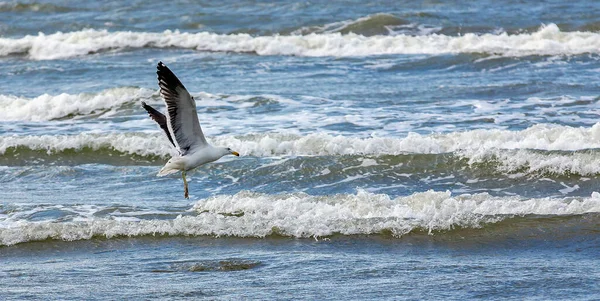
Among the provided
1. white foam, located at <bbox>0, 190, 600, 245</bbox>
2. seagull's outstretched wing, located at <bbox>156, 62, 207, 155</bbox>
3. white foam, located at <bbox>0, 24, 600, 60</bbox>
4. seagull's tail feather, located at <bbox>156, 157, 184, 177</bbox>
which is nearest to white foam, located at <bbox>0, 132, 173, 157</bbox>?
seagull's tail feather, located at <bbox>156, 157, 184, 177</bbox>

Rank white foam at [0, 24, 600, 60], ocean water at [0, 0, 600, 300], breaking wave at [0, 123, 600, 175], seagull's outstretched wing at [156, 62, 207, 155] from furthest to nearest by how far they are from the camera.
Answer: white foam at [0, 24, 600, 60] < breaking wave at [0, 123, 600, 175] < seagull's outstretched wing at [156, 62, 207, 155] < ocean water at [0, 0, 600, 300]

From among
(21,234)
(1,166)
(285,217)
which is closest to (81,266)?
(21,234)

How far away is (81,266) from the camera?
285 inches

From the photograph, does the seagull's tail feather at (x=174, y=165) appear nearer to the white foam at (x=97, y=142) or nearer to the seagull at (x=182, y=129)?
the seagull at (x=182, y=129)

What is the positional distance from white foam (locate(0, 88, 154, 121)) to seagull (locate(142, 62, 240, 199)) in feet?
21.5

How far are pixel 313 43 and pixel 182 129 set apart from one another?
12.3 m

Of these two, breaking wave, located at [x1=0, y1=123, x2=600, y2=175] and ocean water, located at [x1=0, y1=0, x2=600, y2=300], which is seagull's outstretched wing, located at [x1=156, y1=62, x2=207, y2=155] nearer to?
ocean water, located at [x1=0, y1=0, x2=600, y2=300]

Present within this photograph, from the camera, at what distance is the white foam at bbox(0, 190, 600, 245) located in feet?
26.2

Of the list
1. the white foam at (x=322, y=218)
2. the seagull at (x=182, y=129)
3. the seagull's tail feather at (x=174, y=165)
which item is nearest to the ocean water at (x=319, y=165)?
the white foam at (x=322, y=218)

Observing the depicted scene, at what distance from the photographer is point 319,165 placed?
10.8 meters

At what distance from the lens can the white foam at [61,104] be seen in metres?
14.9

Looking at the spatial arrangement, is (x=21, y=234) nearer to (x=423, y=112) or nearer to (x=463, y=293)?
(x=463, y=293)

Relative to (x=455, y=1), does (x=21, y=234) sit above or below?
below

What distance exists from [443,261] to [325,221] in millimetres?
1345
